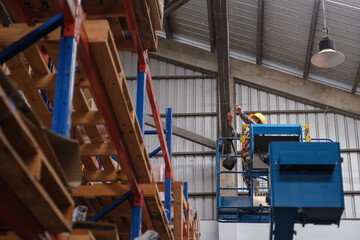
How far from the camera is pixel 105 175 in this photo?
828 centimetres

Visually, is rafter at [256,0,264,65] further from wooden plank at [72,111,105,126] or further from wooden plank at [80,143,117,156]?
wooden plank at [72,111,105,126]

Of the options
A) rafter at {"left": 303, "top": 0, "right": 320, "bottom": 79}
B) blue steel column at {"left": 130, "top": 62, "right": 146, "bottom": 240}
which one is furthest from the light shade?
blue steel column at {"left": 130, "top": 62, "right": 146, "bottom": 240}

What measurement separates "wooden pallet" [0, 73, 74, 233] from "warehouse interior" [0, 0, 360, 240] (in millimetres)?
10

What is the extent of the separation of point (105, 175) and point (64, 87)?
3.66m

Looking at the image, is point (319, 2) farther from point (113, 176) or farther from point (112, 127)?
point (112, 127)

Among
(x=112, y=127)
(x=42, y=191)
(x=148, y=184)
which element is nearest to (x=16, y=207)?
(x=42, y=191)

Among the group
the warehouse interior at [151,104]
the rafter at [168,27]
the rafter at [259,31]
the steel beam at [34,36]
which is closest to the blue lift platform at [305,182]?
the warehouse interior at [151,104]

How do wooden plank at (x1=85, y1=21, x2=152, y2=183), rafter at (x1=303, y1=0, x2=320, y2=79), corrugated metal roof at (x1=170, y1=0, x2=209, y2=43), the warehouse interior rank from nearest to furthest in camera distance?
the warehouse interior < wooden plank at (x1=85, y1=21, x2=152, y2=183) < rafter at (x1=303, y1=0, x2=320, y2=79) < corrugated metal roof at (x1=170, y1=0, x2=209, y2=43)

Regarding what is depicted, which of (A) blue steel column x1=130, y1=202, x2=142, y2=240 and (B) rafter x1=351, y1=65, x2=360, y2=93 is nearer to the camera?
(A) blue steel column x1=130, y1=202, x2=142, y2=240

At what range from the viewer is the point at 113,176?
8.25 meters

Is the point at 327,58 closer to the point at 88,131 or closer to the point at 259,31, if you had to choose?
the point at 259,31

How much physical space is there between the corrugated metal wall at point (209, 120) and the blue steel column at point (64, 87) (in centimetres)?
1553

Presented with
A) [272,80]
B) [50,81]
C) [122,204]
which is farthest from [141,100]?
[272,80]

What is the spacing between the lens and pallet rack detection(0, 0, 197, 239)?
490 cm
